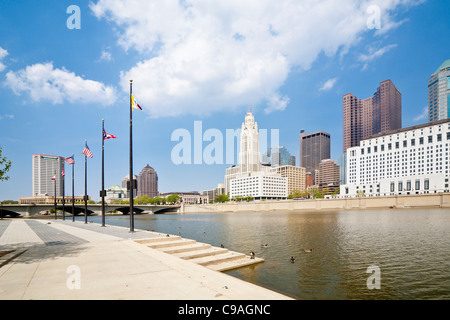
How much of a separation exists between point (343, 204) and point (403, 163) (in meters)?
66.5

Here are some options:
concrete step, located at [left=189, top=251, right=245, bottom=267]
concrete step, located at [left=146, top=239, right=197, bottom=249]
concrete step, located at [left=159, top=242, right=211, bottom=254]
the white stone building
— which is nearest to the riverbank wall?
the white stone building

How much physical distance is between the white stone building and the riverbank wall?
35.4 meters

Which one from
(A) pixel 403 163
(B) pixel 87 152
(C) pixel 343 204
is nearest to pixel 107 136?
(B) pixel 87 152

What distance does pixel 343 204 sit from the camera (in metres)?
131

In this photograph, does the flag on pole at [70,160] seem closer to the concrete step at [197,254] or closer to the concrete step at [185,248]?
the concrete step at [185,248]

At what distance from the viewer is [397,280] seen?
547 inches

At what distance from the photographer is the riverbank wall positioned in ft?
359

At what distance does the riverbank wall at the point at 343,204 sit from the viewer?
4313 inches

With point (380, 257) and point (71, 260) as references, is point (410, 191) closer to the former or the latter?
point (380, 257)

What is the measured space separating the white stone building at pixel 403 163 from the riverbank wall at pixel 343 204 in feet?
116

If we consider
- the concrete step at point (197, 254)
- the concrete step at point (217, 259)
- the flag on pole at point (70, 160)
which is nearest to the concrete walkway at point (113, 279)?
the concrete step at point (197, 254)

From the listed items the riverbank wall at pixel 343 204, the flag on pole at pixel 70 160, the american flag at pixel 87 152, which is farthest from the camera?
the riverbank wall at pixel 343 204
